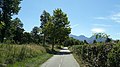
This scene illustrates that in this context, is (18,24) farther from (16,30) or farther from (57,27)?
(16,30)

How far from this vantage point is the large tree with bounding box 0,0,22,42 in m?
65.0

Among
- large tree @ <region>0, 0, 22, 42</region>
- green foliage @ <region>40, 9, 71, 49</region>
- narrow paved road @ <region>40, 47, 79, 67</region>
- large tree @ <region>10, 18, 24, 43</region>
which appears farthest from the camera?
green foliage @ <region>40, 9, 71, 49</region>

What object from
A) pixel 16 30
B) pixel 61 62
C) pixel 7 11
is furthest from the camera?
pixel 16 30

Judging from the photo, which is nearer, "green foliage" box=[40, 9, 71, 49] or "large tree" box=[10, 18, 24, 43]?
"large tree" box=[10, 18, 24, 43]

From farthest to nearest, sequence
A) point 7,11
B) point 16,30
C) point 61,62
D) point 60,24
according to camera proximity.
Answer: point 16,30, point 60,24, point 7,11, point 61,62

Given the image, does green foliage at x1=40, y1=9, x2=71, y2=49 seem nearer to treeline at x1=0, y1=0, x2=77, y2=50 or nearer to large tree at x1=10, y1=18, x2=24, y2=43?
treeline at x1=0, y1=0, x2=77, y2=50

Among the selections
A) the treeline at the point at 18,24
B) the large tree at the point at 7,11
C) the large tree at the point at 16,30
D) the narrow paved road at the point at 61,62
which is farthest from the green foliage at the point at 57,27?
the narrow paved road at the point at 61,62

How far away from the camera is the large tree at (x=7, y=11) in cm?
6504

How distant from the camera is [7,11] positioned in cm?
6638

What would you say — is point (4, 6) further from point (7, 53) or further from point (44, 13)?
point (44, 13)

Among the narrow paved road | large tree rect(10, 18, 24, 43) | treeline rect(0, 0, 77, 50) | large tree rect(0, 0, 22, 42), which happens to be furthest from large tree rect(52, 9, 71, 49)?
the narrow paved road

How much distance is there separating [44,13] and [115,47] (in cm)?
10330

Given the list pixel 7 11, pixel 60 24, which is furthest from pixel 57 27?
pixel 7 11

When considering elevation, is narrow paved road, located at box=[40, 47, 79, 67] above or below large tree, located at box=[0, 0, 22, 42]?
below
